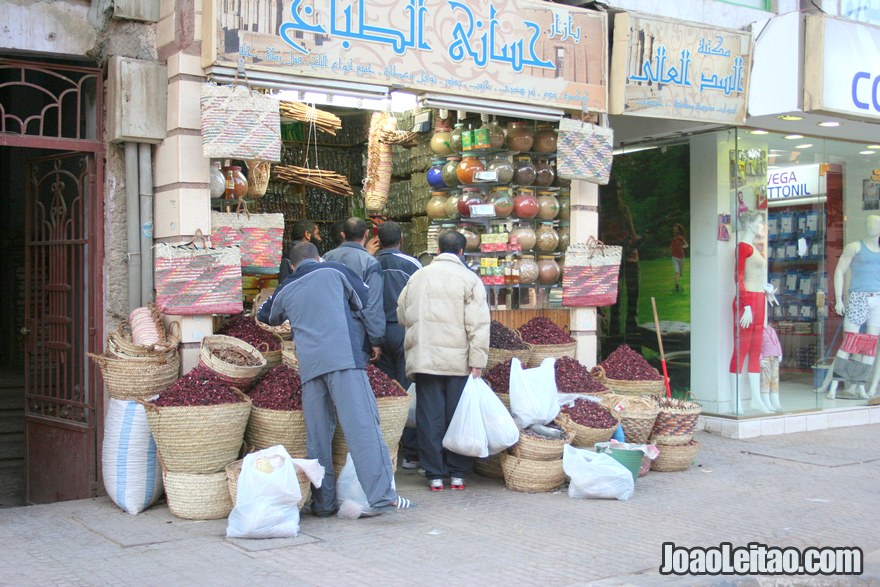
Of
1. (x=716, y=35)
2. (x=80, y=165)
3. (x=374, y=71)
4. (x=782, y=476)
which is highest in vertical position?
(x=716, y=35)

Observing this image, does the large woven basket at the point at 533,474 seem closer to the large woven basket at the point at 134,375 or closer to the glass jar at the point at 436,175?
the large woven basket at the point at 134,375

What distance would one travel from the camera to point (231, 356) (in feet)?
22.0

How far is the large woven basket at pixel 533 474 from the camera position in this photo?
7.16 metres

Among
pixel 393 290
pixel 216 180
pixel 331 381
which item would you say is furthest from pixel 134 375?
pixel 393 290

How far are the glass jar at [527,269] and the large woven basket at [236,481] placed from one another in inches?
134

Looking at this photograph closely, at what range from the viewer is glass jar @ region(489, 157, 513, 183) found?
893 centimetres

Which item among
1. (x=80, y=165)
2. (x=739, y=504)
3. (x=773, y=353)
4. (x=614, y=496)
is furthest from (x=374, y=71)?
(x=773, y=353)

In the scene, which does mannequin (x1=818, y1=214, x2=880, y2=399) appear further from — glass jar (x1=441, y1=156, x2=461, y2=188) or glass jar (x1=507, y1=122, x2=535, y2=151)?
glass jar (x1=441, y1=156, x2=461, y2=188)

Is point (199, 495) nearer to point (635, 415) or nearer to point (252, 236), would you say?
point (252, 236)

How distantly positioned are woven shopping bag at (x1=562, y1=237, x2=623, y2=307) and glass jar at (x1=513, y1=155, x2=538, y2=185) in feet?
2.50

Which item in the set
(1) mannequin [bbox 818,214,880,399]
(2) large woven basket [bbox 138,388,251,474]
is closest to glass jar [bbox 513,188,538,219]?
(2) large woven basket [bbox 138,388,251,474]

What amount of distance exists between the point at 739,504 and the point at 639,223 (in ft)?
15.6

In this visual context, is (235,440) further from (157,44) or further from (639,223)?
(639,223)

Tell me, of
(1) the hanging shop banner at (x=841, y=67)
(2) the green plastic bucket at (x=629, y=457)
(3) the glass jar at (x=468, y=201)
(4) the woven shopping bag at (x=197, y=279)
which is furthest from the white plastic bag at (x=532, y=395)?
(1) the hanging shop banner at (x=841, y=67)
